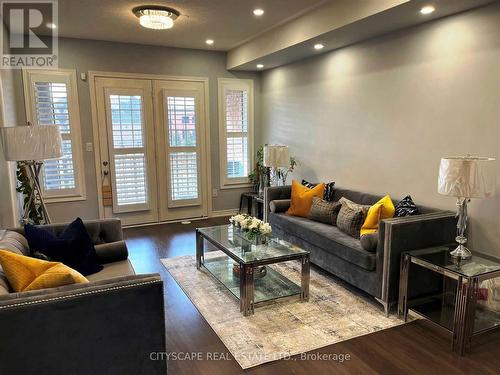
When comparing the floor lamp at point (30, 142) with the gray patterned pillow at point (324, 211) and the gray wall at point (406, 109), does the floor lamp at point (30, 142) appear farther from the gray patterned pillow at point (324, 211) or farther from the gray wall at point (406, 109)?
the gray wall at point (406, 109)

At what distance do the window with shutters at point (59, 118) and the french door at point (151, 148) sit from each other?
0.33 meters

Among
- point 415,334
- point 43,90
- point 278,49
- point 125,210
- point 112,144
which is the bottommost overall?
point 415,334

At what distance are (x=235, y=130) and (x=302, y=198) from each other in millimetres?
2321

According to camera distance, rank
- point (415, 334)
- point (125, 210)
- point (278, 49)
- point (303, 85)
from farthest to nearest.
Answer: point (125, 210), point (303, 85), point (278, 49), point (415, 334)

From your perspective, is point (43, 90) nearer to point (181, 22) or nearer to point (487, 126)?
point (181, 22)

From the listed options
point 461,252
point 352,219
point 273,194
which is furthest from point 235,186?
point 461,252

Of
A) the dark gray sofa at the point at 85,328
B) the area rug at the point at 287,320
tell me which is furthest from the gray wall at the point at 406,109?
the dark gray sofa at the point at 85,328

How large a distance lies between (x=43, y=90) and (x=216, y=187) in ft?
9.51

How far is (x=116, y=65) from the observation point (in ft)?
17.4

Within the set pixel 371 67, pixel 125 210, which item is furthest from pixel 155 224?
pixel 371 67

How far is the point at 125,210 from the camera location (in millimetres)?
5609

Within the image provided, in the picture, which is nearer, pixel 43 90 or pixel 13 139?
pixel 13 139

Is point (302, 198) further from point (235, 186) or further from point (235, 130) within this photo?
point (235, 130)

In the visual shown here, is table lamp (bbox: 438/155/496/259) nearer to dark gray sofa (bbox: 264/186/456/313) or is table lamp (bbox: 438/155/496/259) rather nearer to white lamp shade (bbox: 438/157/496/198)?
white lamp shade (bbox: 438/157/496/198)
